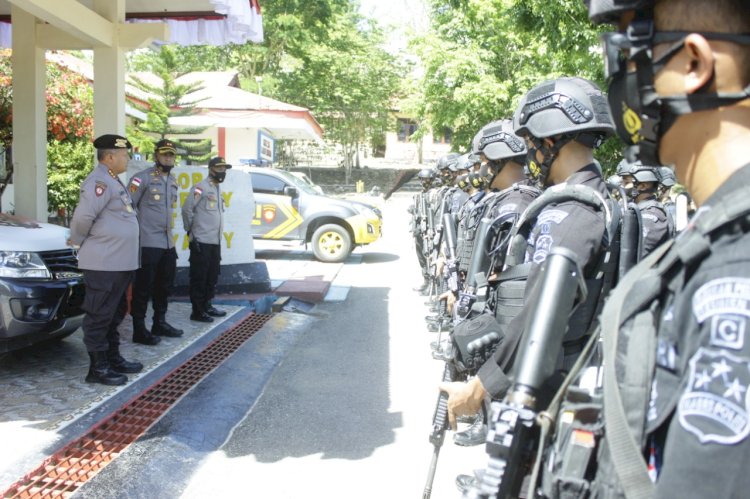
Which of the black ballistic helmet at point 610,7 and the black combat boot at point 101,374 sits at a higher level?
the black ballistic helmet at point 610,7

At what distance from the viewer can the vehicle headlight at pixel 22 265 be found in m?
4.99

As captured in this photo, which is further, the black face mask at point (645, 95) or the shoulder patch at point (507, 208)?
the shoulder patch at point (507, 208)

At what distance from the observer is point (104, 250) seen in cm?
505

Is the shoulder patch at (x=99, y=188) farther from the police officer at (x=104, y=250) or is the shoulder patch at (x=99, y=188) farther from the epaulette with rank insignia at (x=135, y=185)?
the epaulette with rank insignia at (x=135, y=185)

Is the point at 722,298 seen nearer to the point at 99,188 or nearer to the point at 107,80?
the point at 99,188

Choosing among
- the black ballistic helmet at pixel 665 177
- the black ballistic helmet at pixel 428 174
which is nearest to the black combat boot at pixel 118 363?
the black ballistic helmet at pixel 665 177

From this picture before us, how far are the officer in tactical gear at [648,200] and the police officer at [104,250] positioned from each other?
A: 4.08 meters

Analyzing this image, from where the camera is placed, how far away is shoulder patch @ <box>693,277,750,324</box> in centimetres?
98

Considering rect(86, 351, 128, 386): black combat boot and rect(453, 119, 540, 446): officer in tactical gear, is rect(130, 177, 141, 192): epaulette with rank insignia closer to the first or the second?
rect(86, 351, 128, 386): black combat boot

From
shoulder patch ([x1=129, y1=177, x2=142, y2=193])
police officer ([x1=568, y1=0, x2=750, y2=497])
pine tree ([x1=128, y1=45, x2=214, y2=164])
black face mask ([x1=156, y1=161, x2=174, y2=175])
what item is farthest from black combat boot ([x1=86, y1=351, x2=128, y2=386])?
pine tree ([x1=128, y1=45, x2=214, y2=164])

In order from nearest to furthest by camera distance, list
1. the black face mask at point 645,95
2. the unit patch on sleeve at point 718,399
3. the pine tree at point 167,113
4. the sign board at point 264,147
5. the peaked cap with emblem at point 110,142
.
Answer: the unit patch on sleeve at point 718,399 → the black face mask at point 645,95 → the peaked cap with emblem at point 110,142 → the sign board at point 264,147 → the pine tree at point 167,113

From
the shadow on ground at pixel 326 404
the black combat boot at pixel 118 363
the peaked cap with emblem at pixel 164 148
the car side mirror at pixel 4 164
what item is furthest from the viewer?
the car side mirror at pixel 4 164

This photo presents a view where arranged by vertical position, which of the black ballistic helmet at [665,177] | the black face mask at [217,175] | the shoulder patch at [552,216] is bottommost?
the shoulder patch at [552,216]

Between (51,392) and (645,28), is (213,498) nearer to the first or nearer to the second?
(51,392)
